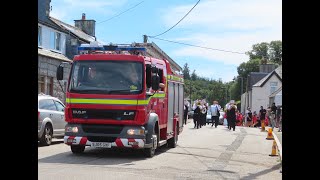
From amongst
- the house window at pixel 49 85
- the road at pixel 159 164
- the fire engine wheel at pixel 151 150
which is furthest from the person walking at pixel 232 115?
the fire engine wheel at pixel 151 150

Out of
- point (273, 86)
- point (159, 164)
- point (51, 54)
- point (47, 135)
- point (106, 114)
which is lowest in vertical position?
point (159, 164)

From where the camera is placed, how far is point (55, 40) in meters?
33.2

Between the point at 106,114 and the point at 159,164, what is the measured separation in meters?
1.92

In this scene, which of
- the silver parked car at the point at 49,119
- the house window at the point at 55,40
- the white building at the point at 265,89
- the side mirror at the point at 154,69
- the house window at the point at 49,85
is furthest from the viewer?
the white building at the point at 265,89

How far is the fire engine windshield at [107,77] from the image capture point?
43.1 ft

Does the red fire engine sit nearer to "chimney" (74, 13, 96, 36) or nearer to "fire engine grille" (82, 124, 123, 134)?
"fire engine grille" (82, 124, 123, 134)

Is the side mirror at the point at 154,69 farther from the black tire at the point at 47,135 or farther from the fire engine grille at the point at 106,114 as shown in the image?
the black tire at the point at 47,135

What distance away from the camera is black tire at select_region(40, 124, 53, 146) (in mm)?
16578

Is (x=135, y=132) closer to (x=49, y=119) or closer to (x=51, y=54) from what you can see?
(x=49, y=119)

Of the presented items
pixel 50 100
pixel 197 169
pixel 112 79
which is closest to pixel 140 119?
pixel 112 79

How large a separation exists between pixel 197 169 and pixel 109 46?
14.2 ft

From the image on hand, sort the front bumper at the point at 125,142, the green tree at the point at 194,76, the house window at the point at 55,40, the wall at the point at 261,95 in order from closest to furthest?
1. the front bumper at the point at 125,142
2. the house window at the point at 55,40
3. the wall at the point at 261,95
4. the green tree at the point at 194,76

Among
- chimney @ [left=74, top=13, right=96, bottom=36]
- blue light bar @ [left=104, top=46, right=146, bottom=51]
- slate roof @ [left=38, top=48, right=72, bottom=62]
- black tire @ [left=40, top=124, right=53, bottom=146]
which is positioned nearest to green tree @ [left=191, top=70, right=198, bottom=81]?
chimney @ [left=74, top=13, right=96, bottom=36]

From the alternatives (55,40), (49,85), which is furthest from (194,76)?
(49,85)
